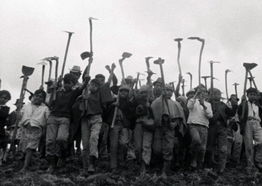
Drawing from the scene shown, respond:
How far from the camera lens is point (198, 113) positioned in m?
7.74

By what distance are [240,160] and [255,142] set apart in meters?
1.72

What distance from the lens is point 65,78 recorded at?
7.37m

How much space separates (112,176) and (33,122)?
89.9 inches

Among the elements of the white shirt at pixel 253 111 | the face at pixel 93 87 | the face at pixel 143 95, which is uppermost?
the face at pixel 93 87

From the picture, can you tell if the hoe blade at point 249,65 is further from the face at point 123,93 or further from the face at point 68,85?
the face at point 68,85

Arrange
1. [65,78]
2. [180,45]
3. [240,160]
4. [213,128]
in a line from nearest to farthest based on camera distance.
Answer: [65,78], [213,128], [180,45], [240,160]

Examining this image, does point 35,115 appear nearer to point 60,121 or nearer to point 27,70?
point 60,121

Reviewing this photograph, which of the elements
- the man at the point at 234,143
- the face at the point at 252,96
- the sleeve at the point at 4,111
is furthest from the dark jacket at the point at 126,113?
the face at the point at 252,96

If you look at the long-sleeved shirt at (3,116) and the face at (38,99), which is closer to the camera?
the long-sleeved shirt at (3,116)

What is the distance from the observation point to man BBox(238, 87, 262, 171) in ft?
25.4

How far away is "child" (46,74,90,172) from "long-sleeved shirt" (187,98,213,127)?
265 centimetres

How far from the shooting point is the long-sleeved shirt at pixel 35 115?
727 centimetres

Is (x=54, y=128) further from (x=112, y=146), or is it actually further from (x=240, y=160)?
(x=240, y=160)

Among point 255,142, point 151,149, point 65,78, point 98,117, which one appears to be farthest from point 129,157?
point 255,142
